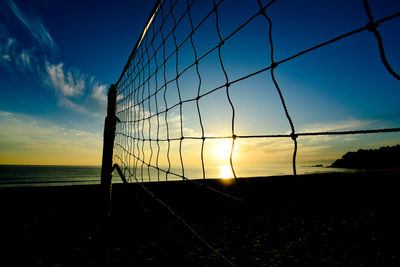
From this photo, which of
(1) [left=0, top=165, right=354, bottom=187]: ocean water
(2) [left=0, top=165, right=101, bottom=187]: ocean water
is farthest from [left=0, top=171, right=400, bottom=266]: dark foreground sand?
(2) [left=0, top=165, right=101, bottom=187]: ocean water

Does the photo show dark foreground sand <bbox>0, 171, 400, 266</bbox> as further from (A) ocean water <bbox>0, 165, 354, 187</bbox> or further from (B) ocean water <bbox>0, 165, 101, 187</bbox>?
(B) ocean water <bbox>0, 165, 101, 187</bbox>

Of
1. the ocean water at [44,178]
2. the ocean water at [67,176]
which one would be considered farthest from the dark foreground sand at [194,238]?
the ocean water at [44,178]

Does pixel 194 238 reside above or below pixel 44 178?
above

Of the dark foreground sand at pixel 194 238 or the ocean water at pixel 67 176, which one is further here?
the ocean water at pixel 67 176

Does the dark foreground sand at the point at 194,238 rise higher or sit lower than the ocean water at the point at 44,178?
higher

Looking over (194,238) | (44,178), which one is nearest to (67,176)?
(44,178)

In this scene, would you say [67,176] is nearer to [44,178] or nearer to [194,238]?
[44,178]

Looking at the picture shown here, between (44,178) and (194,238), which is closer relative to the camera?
(194,238)

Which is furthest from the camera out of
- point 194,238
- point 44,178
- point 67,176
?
point 67,176

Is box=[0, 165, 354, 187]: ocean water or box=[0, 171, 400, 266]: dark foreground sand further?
box=[0, 165, 354, 187]: ocean water

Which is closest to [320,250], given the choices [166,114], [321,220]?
[321,220]

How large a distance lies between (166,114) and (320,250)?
3021 mm

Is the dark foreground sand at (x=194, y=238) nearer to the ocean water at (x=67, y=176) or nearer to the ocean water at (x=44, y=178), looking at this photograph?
the ocean water at (x=67, y=176)

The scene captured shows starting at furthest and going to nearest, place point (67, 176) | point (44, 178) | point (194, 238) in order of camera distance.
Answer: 1. point (67, 176)
2. point (44, 178)
3. point (194, 238)
